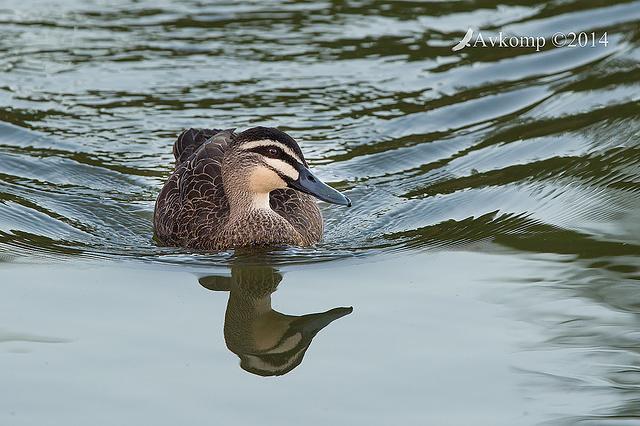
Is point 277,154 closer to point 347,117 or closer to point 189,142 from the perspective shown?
point 189,142

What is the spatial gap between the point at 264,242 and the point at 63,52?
6.49 m

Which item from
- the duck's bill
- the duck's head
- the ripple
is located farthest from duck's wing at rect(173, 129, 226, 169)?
the duck's bill

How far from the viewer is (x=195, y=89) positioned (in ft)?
42.1

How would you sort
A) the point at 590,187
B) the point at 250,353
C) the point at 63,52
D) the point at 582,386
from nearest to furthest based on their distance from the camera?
the point at 582,386, the point at 250,353, the point at 590,187, the point at 63,52

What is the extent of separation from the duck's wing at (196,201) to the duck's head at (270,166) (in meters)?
0.42

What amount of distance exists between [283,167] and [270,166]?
0.42 feet

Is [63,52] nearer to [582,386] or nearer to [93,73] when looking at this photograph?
[93,73]

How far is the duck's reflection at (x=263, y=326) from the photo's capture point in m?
6.23

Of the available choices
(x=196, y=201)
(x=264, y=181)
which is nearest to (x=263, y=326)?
(x=264, y=181)

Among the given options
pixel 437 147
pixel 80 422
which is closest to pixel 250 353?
pixel 80 422

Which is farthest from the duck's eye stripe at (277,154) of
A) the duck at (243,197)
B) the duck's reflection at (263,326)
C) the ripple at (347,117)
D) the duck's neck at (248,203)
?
the duck's reflection at (263,326)

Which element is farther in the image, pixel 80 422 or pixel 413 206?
pixel 413 206

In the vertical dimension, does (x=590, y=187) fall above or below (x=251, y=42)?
below

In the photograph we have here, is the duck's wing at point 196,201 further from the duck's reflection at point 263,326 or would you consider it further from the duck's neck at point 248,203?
the duck's reflection at point 263,326
